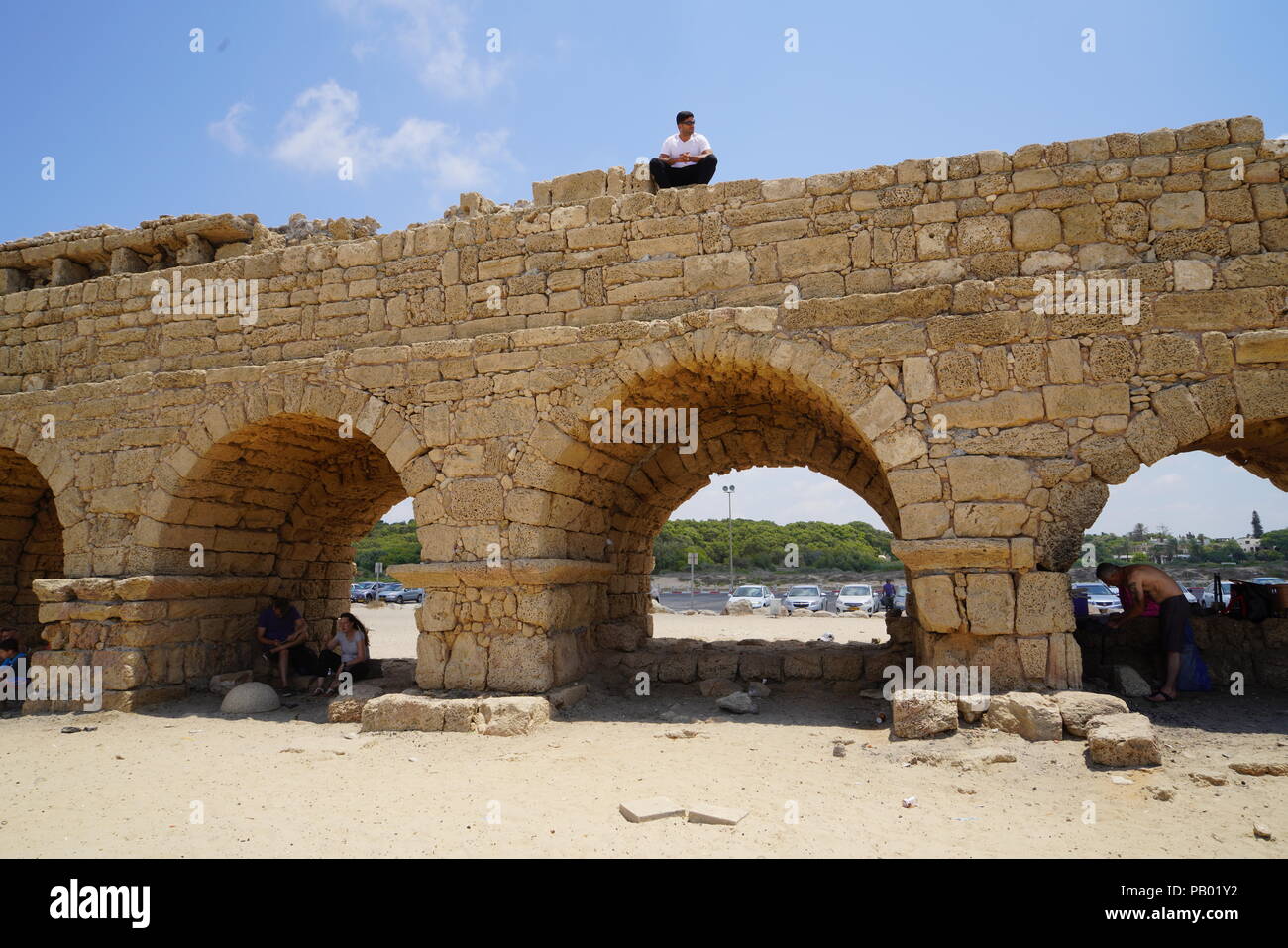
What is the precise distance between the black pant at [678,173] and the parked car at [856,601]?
15.1 metres

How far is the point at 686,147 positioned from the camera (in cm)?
701

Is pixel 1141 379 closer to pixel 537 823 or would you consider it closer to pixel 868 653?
pixel 868 653

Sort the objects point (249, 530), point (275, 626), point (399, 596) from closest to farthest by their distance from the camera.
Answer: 1. point (275, 626)
2. point (249, 530)
3. point (399, 596)

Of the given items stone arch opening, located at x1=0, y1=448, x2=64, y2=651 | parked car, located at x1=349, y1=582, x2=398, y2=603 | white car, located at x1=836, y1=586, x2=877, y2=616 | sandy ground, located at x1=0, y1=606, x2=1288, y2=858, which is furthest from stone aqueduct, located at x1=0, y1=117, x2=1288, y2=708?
parked car, located at x1=349, y1=582, x2=398, y2=603

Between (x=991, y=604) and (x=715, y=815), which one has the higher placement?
(x=991, y=604)

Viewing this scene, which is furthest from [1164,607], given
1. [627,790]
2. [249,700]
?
[249,700]

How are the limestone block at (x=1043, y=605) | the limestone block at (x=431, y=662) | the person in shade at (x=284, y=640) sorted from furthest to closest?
the person in shade at (x=284, y=640)
the limestone block at (x=431, y=662)
the limestone block at (x=1043, y=605)

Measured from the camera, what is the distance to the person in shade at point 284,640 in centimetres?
834

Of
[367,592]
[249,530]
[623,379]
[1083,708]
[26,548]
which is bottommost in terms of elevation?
[367,592]

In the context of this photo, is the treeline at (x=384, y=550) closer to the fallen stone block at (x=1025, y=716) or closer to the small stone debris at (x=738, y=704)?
the small stone debris at (x=738, y=704)

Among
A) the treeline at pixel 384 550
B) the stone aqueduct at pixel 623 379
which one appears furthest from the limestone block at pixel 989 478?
the treeline at pixel 384 550

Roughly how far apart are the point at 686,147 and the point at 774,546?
32.6 meters

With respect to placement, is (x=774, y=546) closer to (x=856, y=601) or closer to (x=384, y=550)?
(x=856, y=601)

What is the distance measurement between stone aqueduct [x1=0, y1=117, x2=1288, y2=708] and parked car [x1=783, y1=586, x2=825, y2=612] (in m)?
12.4
